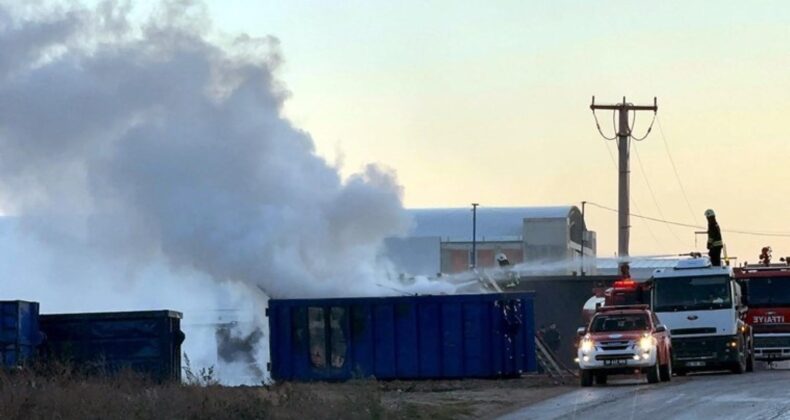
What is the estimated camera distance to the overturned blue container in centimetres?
3084

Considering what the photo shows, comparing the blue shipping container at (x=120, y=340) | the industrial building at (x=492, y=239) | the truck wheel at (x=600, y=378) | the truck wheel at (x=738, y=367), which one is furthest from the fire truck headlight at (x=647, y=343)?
the industrial building at (x=492, y=239)

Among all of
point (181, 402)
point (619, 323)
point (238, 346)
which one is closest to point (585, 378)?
point (619, 323)

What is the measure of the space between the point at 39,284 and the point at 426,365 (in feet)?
68.8

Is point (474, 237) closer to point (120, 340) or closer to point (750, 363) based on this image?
point (750, 363)

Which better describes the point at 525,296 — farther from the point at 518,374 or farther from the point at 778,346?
the point at 778,346

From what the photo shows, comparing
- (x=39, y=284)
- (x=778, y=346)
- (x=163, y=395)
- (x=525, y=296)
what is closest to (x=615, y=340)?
(x=525, y=296)

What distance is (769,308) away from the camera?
41.5m

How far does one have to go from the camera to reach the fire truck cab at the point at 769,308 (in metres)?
41.2

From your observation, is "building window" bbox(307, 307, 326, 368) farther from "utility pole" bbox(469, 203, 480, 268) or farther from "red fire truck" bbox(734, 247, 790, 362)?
"utility pole" bbox(469, 203, 480, 268)

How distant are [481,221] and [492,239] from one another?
125 inches

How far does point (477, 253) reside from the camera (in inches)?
3580

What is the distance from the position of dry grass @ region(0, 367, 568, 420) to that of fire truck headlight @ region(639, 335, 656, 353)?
6.35 metres

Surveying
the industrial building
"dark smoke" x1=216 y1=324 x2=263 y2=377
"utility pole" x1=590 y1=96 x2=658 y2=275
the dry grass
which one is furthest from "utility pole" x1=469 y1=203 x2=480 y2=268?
the dry grass

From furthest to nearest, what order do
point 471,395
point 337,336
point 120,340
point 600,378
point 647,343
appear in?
point 337,336, point 600,378, point 647,343, point 120,340, point 471,395
